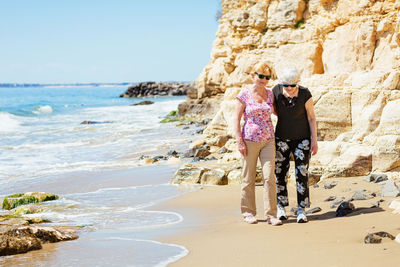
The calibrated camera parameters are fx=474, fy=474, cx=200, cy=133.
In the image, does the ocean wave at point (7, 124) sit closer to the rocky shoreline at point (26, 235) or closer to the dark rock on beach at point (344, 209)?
the rocky shoreline at point (26, 235)

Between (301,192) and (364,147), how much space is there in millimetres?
2230

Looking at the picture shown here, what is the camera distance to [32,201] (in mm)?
7832

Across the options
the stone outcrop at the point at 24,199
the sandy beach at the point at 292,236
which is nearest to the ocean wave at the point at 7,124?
the stone outcrop at the point at 24,199

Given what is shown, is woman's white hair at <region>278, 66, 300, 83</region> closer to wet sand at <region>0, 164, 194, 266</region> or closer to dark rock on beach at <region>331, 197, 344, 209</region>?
dark rock on beach at <region>331, 197, 344, 209</region>

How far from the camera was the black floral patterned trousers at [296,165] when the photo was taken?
5315 millimetres

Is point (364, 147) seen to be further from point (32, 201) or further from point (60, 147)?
point (60, 147)

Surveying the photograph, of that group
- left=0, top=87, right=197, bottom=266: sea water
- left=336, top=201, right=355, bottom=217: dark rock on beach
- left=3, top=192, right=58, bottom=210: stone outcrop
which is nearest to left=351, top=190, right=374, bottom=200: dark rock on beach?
left=336, top=201, right=355, bottom=217: dark rock on beach

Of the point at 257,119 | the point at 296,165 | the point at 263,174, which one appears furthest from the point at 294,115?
the point at 263,174

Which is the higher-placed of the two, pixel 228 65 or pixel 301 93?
pixel 228 65

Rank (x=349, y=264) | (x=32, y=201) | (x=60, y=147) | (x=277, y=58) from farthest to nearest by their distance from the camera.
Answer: (x=277, y=58), (x=60, y=147), (x=32, y=201), (x=349, y=264)

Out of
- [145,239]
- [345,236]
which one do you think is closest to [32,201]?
[145,239]

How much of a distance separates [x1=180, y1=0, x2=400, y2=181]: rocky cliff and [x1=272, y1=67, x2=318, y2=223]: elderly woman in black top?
6.55ft

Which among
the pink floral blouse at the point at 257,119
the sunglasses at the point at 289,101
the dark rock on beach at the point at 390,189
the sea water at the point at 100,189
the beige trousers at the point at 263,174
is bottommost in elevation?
the sea water at the point at 100,189

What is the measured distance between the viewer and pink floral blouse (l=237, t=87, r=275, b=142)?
5180mm
